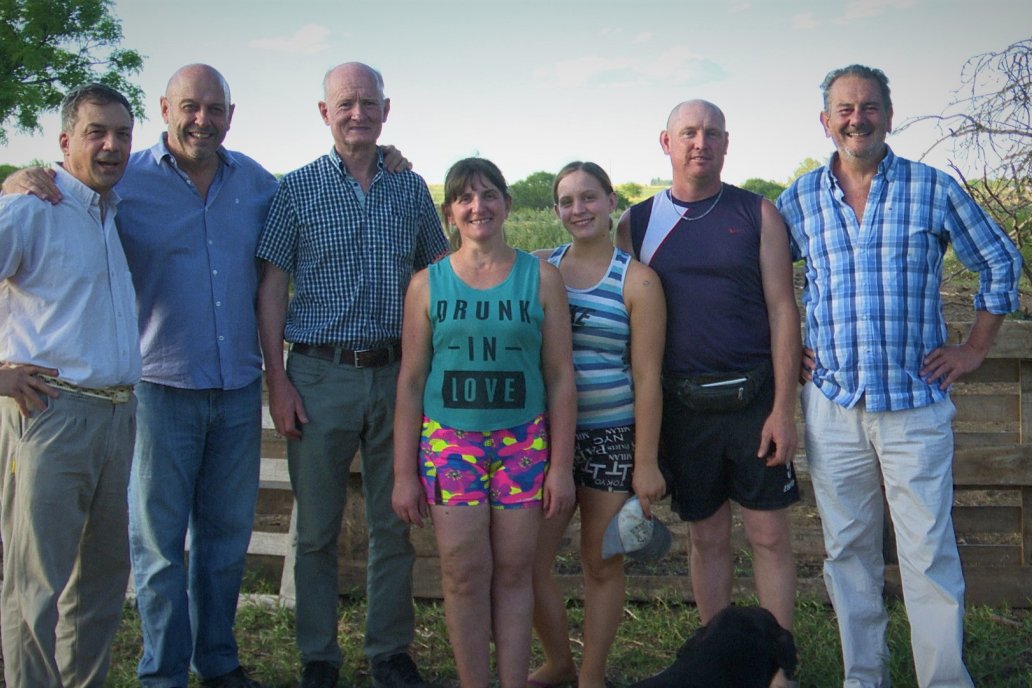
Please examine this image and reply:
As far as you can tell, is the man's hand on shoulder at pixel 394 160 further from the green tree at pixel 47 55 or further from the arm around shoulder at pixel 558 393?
the green tree at pixel 47 55

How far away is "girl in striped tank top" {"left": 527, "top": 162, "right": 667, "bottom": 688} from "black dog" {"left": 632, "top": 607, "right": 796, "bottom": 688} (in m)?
0.48

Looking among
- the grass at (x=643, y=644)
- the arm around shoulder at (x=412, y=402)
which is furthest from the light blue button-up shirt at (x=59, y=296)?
the grass at (x=643, y=644)

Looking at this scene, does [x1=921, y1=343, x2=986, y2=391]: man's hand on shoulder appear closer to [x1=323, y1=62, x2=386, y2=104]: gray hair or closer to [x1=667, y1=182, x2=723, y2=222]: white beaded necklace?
[x1=667, y1=182, x2=723, y2=222]: white beaded necklace

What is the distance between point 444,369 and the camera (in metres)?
3.23

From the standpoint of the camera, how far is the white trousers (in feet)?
10.9

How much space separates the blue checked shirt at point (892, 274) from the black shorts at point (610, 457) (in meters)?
0.74

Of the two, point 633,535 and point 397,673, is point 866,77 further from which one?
point 397,673

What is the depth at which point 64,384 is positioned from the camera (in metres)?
3.14

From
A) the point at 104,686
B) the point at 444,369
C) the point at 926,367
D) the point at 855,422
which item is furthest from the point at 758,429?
the point at 104,686

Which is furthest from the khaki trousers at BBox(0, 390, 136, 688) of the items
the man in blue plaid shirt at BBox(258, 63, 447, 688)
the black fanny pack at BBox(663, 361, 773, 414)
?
the black fanny pack at BBox(663, 361, 773, 414)

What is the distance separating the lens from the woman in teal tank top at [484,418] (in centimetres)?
320

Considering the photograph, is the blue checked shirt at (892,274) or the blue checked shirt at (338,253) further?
the blue checked shirt at (338,253)

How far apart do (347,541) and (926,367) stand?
9.15ft

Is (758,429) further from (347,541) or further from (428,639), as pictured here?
(347,541)
